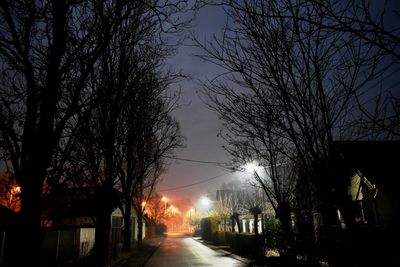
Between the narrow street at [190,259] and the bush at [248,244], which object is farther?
the bush at [248,244]

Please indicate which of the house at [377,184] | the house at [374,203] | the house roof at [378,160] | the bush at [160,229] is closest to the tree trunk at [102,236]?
the house at [374,203]

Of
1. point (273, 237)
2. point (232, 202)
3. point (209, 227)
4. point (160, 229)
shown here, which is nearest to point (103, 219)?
point (273, 237)

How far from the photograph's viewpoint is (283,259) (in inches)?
530

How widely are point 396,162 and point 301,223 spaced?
21.6ft

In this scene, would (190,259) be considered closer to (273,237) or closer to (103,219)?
(273,237)

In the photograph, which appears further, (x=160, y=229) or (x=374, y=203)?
(x=160, y=229)

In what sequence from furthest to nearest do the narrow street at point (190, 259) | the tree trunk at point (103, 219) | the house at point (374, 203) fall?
the narrow street at point (190, 259), the tree trunk at point (103, 219), the house at point (374, 203)

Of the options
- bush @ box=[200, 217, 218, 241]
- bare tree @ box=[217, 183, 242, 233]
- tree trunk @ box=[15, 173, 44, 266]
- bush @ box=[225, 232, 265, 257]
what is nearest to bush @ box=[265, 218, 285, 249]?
bush @ box=[225, 232, 265, 257]

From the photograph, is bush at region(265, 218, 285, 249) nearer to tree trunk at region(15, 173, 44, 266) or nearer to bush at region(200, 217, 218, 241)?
tree trunk at region(15, 173, 44, 266)

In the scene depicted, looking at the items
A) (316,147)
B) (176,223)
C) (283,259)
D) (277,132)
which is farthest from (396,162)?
(176,223)

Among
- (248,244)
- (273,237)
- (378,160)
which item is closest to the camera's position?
(378,160)

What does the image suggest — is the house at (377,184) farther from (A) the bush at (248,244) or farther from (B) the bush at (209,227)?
(B) the bush at (209,227)

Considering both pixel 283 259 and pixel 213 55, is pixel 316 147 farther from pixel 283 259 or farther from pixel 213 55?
pixel 283 259

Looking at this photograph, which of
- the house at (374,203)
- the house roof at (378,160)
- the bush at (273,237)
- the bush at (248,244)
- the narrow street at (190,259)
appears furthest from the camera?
the bush at (248,244)
